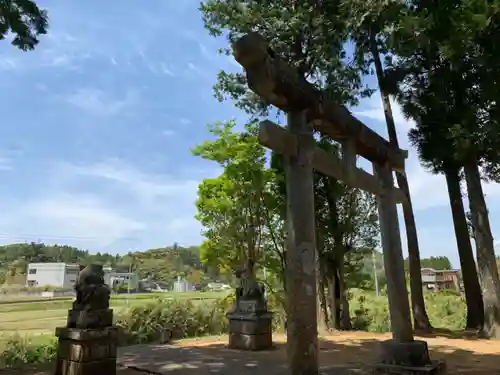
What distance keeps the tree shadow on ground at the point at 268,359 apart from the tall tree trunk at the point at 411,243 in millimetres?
1742

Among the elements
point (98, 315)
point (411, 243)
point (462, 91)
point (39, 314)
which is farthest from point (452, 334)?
point (39, 314)

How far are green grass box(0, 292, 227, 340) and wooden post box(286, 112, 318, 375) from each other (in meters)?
6.08

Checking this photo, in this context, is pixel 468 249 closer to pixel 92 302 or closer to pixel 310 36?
pixel 310 36

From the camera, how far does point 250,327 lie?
786 cm

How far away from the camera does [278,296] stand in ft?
44.4

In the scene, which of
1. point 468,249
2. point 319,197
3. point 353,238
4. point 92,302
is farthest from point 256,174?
point 92,302

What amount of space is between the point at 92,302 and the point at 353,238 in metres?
8.36

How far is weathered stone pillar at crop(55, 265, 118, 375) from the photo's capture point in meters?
4.88

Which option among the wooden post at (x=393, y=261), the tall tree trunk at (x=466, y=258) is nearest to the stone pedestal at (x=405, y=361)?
the wooden post at (x=393, y=261)

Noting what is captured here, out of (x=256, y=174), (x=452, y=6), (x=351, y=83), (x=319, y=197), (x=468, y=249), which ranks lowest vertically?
(x=468, y=249)

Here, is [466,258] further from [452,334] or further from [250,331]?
[250,331]

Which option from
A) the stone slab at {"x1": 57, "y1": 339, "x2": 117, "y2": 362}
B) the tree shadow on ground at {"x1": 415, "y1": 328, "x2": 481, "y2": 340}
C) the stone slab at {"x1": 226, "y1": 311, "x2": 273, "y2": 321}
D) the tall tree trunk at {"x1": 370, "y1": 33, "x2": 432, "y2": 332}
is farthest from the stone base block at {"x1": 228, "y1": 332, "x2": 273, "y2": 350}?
the tall tree trunk at {"x1": 370, "y1": 33, "x2": 432, "y2": 332}

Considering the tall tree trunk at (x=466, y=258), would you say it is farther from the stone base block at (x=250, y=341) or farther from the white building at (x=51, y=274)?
the white building at (x=51, y=274)

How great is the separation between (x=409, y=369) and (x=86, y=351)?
13.0 ft
